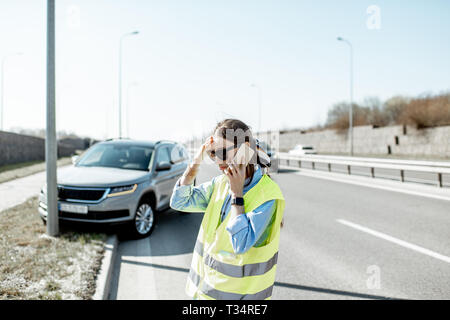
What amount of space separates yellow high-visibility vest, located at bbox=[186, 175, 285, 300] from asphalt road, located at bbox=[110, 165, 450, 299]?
1.25m

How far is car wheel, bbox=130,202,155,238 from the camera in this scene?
19.0ft

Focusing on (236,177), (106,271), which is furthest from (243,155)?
(106,271)

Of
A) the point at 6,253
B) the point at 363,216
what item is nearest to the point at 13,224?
the point at 6,253

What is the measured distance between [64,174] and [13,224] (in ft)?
3.74

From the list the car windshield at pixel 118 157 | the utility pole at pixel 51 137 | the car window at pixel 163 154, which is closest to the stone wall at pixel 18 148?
the car windshield at pixel 118 157

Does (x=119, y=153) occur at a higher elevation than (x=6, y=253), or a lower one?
higher

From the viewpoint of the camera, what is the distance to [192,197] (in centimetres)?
188

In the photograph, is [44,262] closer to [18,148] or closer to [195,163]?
[195,163]

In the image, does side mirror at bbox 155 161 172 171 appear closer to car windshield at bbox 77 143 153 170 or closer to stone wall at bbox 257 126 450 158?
car windshield at bbox 77 143 153 170

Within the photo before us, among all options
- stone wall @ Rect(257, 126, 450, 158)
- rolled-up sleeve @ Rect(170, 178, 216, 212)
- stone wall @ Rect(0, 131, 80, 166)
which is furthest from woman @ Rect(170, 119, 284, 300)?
stone wall @ Rect(0, 131, 80, 166)

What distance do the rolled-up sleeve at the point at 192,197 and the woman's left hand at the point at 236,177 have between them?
41 cm

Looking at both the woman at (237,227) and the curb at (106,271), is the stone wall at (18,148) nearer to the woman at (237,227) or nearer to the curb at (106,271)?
the curb at (106,271)
